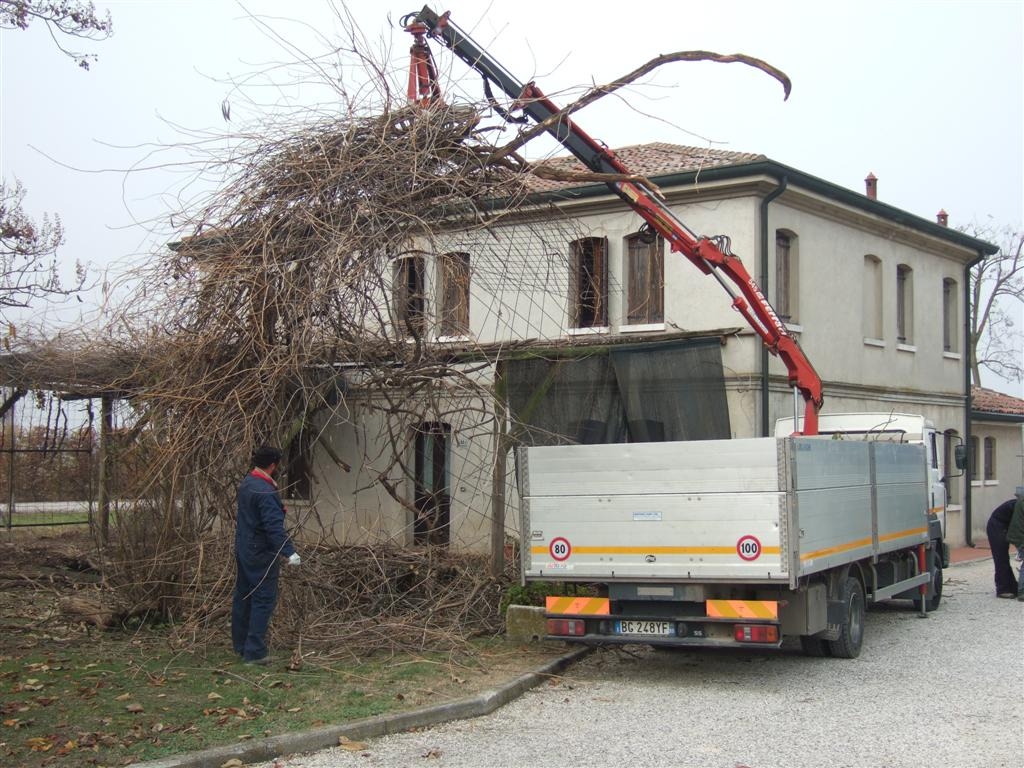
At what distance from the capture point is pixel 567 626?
30.7ft

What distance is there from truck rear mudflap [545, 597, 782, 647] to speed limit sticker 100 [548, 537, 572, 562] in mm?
386

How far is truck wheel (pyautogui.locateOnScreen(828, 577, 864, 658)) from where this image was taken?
10.1m

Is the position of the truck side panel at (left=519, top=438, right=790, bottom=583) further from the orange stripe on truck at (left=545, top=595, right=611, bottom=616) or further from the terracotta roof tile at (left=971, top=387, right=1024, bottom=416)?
the terracotta roof tile at (left=971, top=387, right=1024, bottom=416)

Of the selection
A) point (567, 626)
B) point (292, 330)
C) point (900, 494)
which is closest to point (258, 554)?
point (292, 330)

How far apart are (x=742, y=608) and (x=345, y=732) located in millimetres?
3405

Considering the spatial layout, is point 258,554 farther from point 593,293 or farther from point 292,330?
point 593,293

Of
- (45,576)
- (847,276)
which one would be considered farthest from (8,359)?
(847,276)

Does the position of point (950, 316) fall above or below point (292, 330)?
above

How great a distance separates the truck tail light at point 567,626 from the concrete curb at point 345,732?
1.67 ft

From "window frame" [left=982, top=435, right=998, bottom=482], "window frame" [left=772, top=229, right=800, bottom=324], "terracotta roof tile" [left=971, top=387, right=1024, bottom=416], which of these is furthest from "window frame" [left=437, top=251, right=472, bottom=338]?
"window frame" [left=982, top=435, right=998, bottom=482]

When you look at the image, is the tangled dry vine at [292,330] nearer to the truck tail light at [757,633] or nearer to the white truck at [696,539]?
the white truck at [696,539]

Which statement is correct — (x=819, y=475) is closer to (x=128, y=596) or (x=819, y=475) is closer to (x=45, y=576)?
(x=128, y=596)

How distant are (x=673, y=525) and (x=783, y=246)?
36.5 feet

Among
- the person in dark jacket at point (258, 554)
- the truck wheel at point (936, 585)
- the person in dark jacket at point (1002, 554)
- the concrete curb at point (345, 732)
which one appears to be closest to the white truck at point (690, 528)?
the concrete curb at point (345, 732)
